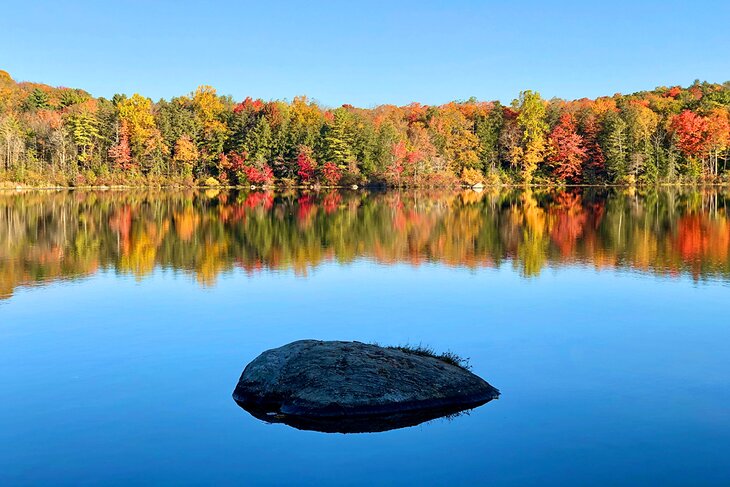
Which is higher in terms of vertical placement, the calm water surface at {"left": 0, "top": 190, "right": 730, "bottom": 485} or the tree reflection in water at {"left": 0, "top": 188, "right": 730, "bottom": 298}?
the tree reflection in water at {"left": 0, "top": 188, "right": 730, "bottom": 298}

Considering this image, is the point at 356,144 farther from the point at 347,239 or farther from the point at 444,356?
the point at 444,356

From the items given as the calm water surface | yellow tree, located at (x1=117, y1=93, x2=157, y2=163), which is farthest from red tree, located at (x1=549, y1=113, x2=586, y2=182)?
the calm water surface

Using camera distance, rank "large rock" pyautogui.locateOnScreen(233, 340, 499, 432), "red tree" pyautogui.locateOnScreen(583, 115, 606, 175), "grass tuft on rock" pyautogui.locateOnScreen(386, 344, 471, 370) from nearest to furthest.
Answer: "large rock" pyautogui.locateOnScreen(233, 340, 499, 432)
"grass tuft on rock" pyautogui.locateOnScreen(386, 344, 471, 370)
"red tree" pyautogui.locateOnScreen(583, 115, 606, 175)

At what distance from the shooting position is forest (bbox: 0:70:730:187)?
7075 centimetres

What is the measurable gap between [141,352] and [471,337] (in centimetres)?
500

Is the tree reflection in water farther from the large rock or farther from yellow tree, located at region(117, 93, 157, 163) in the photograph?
yellow tree, located at region(117, 93, 157, 163)

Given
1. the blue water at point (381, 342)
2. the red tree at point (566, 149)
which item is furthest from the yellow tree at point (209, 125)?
the blue water at point (381, 342)

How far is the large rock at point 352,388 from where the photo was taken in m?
7.29

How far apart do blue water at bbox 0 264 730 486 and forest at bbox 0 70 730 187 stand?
5821cm

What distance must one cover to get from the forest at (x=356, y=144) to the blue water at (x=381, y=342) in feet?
191

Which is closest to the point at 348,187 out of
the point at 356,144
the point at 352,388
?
the point at 356,144

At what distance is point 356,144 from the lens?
239 feet

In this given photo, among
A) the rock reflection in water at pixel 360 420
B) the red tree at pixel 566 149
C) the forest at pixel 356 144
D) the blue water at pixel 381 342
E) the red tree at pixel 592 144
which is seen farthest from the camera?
the red tree at pixel 592 144

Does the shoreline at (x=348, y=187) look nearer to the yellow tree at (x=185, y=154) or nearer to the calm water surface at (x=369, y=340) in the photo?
the yellow tree at (x=185, y=154)
